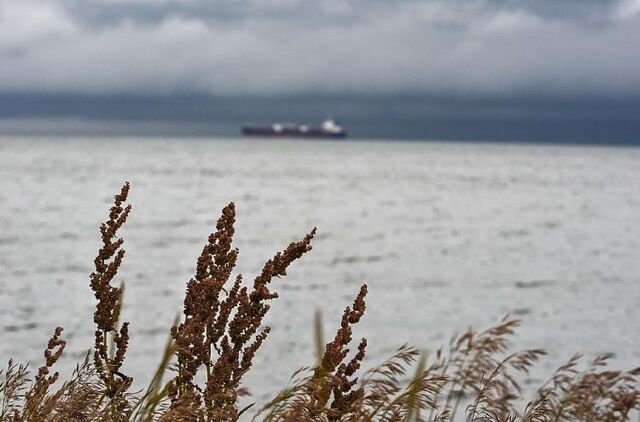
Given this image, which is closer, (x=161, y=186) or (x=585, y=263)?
(x=585, y=263)

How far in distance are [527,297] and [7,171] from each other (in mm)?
166897

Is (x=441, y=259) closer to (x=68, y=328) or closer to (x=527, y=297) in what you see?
(x=527, y=297)

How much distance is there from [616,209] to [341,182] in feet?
238

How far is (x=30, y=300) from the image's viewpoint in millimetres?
34406

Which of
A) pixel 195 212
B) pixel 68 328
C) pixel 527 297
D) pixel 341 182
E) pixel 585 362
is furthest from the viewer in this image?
pixel 341 182

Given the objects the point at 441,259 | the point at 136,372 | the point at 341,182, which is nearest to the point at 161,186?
the point at 341,182

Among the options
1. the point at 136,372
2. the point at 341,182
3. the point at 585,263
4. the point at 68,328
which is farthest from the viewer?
the point at 341,182

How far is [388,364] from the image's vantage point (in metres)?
5.00

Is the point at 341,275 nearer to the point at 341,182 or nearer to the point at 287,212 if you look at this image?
the point at 287,212

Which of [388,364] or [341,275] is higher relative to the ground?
[388,364]

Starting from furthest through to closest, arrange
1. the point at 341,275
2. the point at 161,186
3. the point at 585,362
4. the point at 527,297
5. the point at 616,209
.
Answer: the point at 161,186
the point at 616,209
the point at 341,275
the point at 527,297
the point at 585,362

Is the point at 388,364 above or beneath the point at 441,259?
above

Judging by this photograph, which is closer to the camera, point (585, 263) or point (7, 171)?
point (585, 263)

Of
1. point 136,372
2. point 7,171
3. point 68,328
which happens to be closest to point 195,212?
point 68,328
